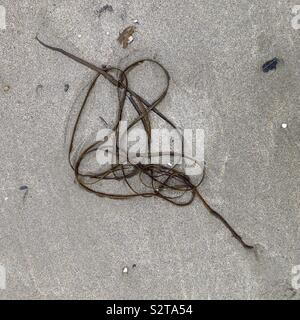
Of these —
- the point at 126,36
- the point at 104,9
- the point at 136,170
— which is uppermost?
the point at 104,9

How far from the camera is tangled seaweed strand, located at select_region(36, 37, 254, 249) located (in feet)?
6.81

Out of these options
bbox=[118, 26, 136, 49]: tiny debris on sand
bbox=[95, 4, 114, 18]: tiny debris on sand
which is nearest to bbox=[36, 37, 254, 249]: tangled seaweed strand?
bbox=[118, 26, 136, 49]: tiny debris on sand

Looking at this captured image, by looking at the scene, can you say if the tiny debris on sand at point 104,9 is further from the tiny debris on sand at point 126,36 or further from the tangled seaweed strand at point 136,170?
the tangled seaweed strand at point 136,170

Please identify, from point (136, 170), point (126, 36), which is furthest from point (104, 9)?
point (136, 170)

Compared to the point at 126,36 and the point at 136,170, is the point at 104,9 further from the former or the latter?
the point at 136,170

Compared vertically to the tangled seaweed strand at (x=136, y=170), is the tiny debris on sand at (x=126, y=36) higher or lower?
higher

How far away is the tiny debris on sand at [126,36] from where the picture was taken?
81.7 inches

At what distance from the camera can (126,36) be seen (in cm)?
207

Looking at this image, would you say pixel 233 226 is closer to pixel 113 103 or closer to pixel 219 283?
pixel 219 283

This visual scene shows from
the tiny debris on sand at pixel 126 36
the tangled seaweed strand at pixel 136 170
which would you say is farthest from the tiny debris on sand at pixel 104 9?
the tangled seaweed strand at pixel 136 170

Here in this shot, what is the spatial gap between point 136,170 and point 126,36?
715 mm

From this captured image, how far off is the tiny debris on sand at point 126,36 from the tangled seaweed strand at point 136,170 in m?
0.12

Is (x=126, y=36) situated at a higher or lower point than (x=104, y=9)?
lower
